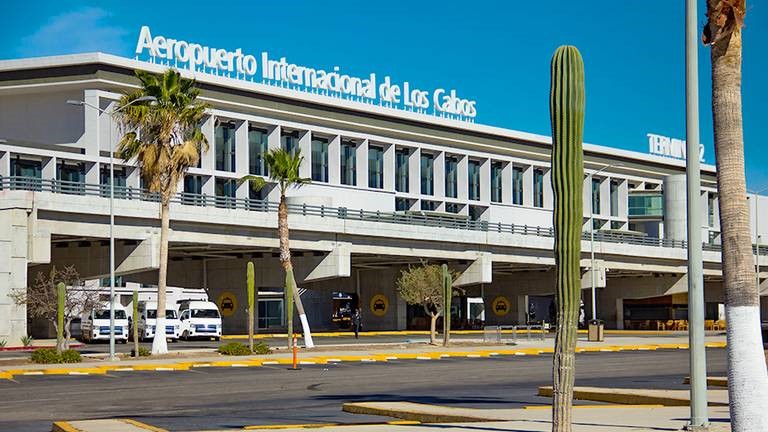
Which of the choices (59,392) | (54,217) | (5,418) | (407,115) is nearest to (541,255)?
(407,115)

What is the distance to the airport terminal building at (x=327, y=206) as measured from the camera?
6094cm

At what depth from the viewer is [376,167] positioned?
110 meters

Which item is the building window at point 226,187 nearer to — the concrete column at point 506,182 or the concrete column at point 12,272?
the concrete column at point 506,182

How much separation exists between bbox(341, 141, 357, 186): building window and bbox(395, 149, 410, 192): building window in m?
5.44

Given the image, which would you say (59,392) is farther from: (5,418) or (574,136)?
(574,136)

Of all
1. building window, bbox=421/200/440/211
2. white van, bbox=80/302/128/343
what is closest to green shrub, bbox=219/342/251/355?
white van, bbox=80/302/128/343

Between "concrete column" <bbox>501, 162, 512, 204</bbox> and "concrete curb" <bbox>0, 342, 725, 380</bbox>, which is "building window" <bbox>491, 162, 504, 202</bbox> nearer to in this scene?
"concrete column" <bbox>501, 162, 512, 204</bbox>

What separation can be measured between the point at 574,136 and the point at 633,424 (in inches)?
208

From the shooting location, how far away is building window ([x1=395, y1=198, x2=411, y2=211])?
113088mm

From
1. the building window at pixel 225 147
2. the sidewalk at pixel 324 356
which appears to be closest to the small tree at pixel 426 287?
the sidewalk at pixel 324 356

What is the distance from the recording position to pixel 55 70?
87438 millimetres

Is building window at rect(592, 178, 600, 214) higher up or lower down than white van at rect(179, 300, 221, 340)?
higher up

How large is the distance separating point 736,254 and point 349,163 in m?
93.5

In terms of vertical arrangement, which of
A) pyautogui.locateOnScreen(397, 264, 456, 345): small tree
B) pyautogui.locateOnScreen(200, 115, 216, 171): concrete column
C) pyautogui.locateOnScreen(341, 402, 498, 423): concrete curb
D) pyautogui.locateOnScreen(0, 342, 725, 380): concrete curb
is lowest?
pyautogui.locateOnScreen(0, 342, 725, 380): concrete curb
